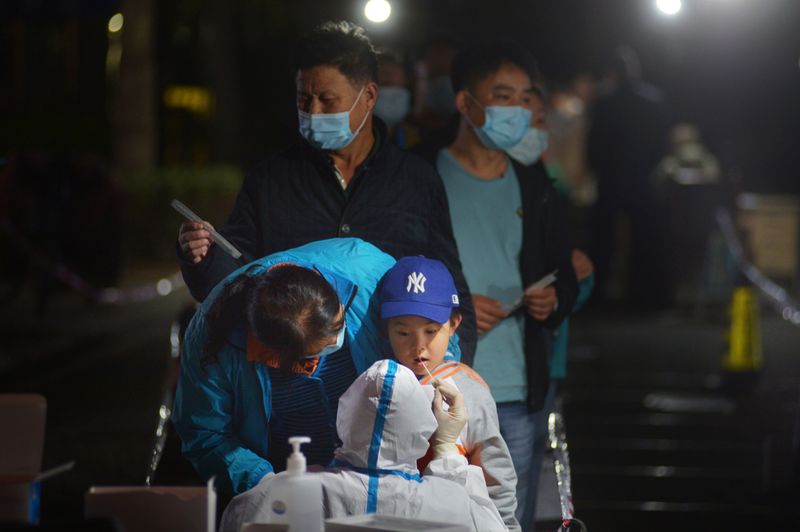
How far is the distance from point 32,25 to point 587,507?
23914 mm

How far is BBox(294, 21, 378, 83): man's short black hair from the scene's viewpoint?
421 cm

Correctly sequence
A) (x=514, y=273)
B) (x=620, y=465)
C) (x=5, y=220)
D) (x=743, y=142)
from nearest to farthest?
(x=514, y=273) < (x=620, y=465) < (x=5, y=220) < (x=743, y=142)

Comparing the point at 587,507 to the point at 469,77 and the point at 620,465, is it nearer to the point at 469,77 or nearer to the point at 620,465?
the point at 620,465

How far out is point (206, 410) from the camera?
12.9 ft

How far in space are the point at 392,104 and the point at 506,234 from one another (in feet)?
3.00

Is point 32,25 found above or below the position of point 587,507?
above

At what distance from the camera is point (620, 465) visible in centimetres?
896

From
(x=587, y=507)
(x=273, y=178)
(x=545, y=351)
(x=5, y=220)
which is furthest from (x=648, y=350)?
(x=273, y=178)

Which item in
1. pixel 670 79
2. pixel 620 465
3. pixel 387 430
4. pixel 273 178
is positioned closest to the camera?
pixel 387 430

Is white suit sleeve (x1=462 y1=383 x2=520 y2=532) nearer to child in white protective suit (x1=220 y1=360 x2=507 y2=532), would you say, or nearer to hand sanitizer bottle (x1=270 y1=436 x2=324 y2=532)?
child in white protective suit (x1=220 y1=360 x2=507 y2=532)

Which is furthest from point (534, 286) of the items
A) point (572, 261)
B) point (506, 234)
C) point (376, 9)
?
point (376, 9)

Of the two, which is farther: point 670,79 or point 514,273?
point 670,79

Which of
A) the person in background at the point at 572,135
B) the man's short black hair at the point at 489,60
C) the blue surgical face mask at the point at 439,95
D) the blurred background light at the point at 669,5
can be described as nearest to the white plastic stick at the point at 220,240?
the man's short black hair at the point at 489,60

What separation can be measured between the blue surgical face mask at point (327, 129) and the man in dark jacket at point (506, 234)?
74 centimetres
